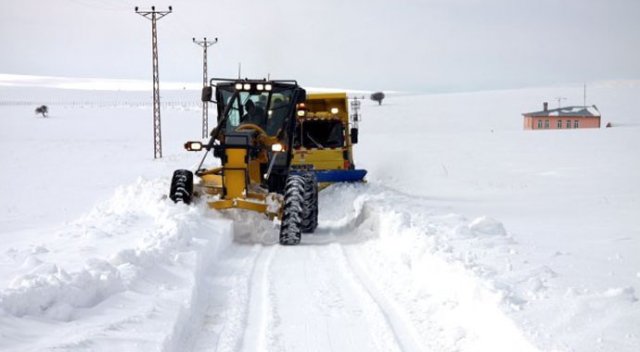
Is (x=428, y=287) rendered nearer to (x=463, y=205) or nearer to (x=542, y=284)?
(x=542, y=284)

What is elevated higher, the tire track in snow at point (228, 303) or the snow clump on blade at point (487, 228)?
the snow clump on blade at point (487, 228)

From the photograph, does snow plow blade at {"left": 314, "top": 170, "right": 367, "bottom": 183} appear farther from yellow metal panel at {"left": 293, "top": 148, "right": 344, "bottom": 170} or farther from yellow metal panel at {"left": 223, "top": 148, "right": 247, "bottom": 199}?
yellow metal panel at {"left": 223, "top": 148, "right": 247, "bottom": 199}

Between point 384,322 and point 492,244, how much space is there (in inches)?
124

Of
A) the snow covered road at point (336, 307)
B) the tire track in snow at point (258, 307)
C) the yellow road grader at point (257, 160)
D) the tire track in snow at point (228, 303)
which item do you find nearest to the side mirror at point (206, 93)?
the yellow road grader at point (257, 160)

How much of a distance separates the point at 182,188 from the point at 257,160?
53.0 inches

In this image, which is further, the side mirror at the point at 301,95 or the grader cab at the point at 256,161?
the side mirror at the point at 301,95

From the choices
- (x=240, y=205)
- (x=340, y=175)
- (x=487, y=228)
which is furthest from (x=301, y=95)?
(x=340, y=175)

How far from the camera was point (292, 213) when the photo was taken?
37.5 feet

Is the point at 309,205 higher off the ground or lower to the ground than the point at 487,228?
higher

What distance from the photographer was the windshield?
43.3ft

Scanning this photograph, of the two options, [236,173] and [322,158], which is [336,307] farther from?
[322,158]

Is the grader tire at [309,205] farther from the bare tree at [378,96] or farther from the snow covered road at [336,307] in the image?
the bare tree at [378,96]

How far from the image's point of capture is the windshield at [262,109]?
43.3 feet

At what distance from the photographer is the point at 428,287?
7.77 m
